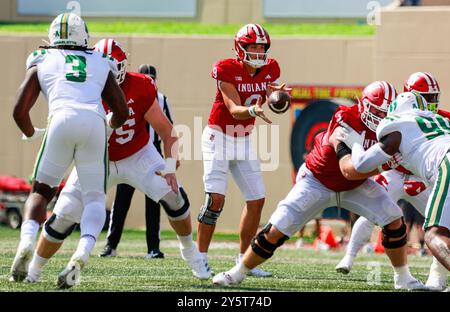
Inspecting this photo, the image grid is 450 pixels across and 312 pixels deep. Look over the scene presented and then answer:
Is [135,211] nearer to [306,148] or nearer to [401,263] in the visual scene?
[306,148]

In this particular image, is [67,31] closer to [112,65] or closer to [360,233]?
[112,65]

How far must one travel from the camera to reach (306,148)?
1510 cm

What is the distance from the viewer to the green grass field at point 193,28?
53.6 ft

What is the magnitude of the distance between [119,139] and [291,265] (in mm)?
2822

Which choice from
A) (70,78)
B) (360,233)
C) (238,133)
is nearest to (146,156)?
(70,78)

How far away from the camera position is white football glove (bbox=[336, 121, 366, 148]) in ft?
24.0

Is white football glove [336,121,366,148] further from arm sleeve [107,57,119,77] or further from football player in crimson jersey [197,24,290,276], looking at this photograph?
arm sleeve [107,57,119,77]

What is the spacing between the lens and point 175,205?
303 inches

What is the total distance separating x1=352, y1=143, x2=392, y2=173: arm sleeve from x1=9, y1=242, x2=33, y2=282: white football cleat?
79.5 inches

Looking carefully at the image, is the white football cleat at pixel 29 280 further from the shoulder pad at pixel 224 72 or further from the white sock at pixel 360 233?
the white sock at pixel 360 233

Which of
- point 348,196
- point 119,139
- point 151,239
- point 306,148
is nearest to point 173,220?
point 119,139

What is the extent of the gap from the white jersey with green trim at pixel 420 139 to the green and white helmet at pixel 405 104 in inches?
2.8

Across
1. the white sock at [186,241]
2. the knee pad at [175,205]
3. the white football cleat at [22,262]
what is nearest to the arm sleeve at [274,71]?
the knee pad at [175,205]

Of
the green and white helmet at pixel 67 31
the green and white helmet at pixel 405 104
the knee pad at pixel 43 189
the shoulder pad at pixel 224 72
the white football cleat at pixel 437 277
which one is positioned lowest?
the white football cleat at pixel 437 277
